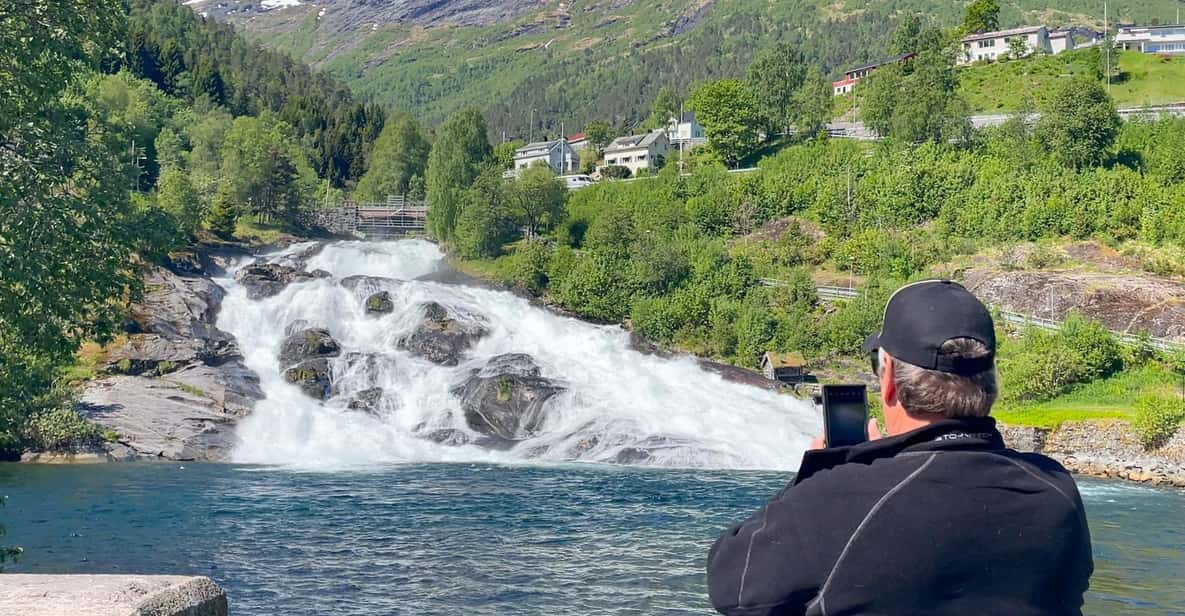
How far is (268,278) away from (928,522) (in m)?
47.5

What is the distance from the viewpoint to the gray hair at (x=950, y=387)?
3.18 metres

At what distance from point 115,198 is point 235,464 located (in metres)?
21.4

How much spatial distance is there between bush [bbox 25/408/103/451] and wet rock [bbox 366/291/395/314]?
1326 cm

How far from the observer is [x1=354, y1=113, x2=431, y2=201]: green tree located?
85.2 meters

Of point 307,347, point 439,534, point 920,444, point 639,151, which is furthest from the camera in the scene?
point 639,151

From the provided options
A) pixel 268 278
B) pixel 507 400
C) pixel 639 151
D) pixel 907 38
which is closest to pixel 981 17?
pixel 907 38

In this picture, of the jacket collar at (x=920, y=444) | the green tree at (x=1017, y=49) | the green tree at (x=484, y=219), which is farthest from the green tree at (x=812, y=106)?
the jacket collar at (x=920, y=444)

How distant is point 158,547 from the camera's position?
19812 millimetres

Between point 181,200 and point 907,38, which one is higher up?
point 907,38

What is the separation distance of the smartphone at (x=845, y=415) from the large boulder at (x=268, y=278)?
4509cm

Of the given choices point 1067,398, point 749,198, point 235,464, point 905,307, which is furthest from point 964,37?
point 905,307

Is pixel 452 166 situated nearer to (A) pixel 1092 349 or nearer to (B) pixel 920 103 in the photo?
(B) pixel 920 103

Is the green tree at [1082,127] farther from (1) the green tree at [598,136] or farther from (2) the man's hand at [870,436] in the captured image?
(2) the man's hand at [870,436]

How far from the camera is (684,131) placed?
11100cm
